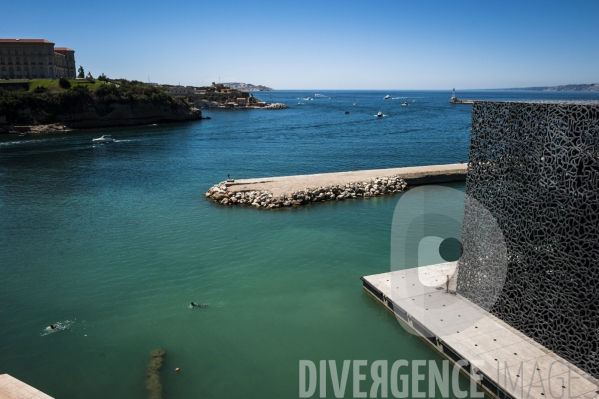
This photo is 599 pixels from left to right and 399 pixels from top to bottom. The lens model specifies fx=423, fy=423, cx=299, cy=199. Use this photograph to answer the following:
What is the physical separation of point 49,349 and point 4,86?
94.2 m

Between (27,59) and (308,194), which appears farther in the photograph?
(27,59)

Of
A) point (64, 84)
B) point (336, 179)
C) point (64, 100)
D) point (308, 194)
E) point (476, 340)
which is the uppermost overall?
point (64, 84)

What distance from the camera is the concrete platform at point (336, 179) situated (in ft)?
106

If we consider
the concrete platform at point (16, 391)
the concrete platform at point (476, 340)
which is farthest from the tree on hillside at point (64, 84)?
the concrete platform at point (476, 340)

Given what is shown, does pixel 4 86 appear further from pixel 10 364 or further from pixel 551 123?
pixel 551 123

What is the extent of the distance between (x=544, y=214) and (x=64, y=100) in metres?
88.6

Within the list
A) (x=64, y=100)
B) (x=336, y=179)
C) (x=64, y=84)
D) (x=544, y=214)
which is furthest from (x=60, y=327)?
(x=64, y=84)

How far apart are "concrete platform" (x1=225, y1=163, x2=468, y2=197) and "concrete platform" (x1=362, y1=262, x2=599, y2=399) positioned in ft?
51.1

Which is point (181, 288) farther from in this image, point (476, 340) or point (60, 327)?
point (476, 340)

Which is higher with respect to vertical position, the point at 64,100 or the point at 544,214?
the point at 64,100

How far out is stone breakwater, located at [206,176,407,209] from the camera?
3009 cm

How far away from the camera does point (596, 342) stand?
11359mm

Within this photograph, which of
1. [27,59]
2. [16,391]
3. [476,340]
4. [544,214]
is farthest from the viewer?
[27,59]

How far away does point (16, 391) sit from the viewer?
11.2 m
